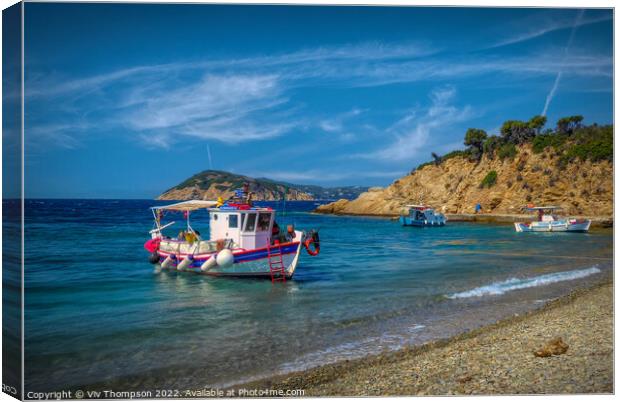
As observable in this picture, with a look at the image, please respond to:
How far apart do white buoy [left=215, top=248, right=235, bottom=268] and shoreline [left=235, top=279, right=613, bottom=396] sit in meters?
6.78

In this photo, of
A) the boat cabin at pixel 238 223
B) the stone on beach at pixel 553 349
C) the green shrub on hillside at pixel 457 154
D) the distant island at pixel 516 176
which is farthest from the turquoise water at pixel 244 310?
the green shrub on hillside at pixel 457 154

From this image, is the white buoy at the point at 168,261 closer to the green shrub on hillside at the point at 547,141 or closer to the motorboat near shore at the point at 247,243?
the motorboat near shore at the point at 247,243

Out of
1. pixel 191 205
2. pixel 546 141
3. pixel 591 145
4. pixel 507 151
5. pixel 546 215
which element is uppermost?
pixel 546 141

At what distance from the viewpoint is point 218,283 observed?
13.5m

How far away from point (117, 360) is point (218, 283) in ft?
20.4

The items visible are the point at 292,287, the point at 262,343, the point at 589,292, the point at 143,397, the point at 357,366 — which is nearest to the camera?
the point at 143,397

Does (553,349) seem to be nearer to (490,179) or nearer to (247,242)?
(247,242)

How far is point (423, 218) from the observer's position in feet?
146

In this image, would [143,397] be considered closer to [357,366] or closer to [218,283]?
[357,366]

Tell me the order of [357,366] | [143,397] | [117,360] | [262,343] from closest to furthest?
1. [143,397]
2. [357,366]
3. [117,360]
4. [262,343]

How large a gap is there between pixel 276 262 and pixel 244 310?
10.6 ft

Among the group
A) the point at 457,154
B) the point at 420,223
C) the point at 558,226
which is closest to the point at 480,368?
the point at 558,226

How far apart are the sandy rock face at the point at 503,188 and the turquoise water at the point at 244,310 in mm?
17072

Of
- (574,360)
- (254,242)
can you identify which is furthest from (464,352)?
(254,242)
